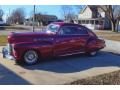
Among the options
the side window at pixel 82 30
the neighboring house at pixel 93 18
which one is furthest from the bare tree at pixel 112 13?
the side window at pixel 82 30

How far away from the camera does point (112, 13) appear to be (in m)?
49.6

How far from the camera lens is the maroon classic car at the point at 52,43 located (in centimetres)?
980

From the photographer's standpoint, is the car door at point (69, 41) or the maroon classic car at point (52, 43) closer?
the maroon classic car at point (52, 43)

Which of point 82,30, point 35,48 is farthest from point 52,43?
point 82,30

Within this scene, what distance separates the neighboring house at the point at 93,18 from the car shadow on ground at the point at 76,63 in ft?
164

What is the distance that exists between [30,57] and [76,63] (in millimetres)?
1696

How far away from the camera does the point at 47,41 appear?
10312 millimetres

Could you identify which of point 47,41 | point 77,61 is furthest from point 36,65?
point 77,61

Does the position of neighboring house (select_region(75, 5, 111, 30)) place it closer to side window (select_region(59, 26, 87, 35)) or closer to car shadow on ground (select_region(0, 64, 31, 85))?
side window (select_region(59, 26, 87, 35))

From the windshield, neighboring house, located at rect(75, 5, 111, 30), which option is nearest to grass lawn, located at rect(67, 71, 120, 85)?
the windshield

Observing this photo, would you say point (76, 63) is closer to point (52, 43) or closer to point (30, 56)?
point (52, 43)

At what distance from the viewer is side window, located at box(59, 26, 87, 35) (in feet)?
36.0

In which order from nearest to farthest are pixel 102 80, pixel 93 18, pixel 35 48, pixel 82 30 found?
pixel 102 80 → pixel 35 48 → pixel 82 30 → pixel 93 18

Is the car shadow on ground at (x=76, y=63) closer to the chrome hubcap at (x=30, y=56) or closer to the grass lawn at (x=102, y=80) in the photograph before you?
the chrome hubcap at (x=30, y=56)
